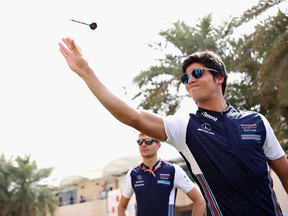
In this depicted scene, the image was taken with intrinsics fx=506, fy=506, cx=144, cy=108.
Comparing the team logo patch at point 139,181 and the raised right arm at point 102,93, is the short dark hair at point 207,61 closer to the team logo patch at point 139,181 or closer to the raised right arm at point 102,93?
the raised right arm at point 102,93

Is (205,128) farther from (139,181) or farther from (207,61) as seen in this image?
(139,181)

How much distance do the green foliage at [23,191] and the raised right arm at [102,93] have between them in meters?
36.5

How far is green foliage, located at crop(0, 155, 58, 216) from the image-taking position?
127ft

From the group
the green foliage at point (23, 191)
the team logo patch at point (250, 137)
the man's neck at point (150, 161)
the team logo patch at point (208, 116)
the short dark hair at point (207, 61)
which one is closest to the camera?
the team logo patch at point (250, 137)

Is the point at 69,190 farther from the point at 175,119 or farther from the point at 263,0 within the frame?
the point at 175,119

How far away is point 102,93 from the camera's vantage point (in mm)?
3338

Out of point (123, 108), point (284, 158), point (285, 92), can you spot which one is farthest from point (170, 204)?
point (285, 92)

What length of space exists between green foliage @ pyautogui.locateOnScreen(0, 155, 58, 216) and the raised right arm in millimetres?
36530

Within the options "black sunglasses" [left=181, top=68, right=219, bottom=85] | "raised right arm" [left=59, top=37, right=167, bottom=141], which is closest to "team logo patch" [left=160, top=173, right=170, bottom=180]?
"black sunglasses" [left=181, top=68, right=219, bottom=85]

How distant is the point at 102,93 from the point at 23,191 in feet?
124

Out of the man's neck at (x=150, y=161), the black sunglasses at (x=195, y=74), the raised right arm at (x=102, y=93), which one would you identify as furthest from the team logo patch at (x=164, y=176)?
the raised right arm at (x=102, y=93)

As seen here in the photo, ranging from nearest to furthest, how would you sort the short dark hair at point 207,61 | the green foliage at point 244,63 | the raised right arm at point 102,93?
1. the raised right arm at point 102,93
2. the short dark hair at point 207,61
3. the green foliage at point 244,63

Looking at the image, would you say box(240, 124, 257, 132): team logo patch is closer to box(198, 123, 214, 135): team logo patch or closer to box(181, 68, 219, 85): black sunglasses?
box(198, 123, 214, 135): team logo patch

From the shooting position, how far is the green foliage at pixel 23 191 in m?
38.7
